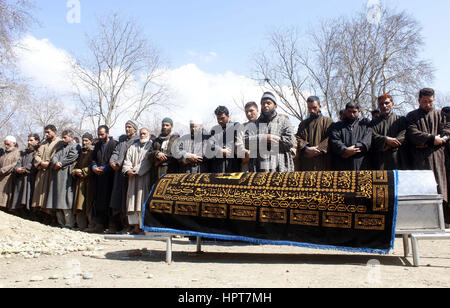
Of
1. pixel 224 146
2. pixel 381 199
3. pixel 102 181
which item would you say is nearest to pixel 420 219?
pixel 381 199

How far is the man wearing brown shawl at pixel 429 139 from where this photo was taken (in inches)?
197

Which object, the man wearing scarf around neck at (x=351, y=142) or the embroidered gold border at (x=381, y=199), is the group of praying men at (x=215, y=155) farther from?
the embroidered gold border at (x=381, y=199)

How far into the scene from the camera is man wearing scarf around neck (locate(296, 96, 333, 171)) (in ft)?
18.4

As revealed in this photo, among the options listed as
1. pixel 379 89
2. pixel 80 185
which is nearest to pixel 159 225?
pixel 80 185

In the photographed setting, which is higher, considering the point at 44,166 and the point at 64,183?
the point at 44,166

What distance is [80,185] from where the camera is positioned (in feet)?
24.8

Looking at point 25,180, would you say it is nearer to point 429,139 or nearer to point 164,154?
point 164,154

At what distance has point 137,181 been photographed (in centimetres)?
662

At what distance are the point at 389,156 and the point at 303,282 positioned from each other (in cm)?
304

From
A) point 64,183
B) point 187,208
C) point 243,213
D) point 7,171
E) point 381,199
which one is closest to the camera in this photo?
point 381,199

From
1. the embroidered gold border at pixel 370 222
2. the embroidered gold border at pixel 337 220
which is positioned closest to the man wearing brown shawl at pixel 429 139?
Answer: the embroidered gold border at pixel 370 222

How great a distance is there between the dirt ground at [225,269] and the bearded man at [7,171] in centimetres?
479

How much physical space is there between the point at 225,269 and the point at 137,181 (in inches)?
137
